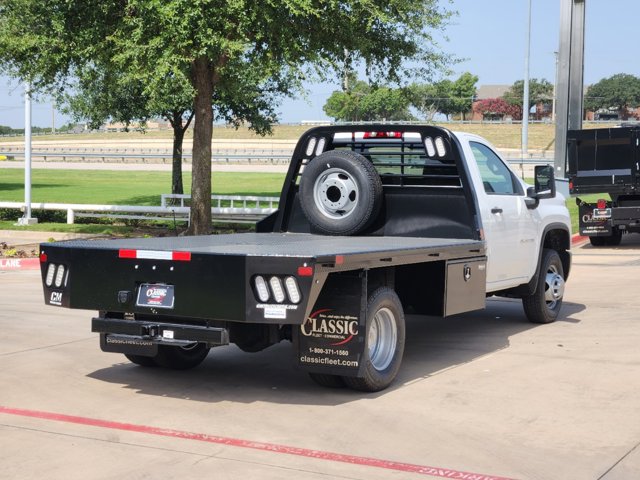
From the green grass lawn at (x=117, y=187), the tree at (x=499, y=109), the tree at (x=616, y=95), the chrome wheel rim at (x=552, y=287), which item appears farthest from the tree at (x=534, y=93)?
the chrome wheel rim at (x=552, y=287)

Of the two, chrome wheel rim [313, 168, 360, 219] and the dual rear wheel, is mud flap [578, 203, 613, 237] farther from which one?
the dual rear wheel


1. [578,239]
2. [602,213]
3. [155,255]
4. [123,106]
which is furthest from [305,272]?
[123,106]

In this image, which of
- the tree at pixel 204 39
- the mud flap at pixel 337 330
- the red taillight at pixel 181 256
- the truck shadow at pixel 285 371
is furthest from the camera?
the tree at pixel 204 39

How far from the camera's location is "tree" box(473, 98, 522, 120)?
15138cm

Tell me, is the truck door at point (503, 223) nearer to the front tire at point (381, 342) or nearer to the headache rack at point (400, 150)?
the headache rack at point (400, 150)

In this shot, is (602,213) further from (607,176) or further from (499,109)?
(499,109)

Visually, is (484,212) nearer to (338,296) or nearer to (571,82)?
(338,296)

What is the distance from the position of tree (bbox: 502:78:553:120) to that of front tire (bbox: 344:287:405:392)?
143 m

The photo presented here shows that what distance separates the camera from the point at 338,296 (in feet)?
24.5

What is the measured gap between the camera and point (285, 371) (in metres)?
8.90

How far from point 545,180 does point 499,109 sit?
143766mm

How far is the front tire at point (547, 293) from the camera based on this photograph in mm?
11195

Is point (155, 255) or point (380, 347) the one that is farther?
point (380, 347)

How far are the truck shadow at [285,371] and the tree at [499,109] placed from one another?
143 metres
